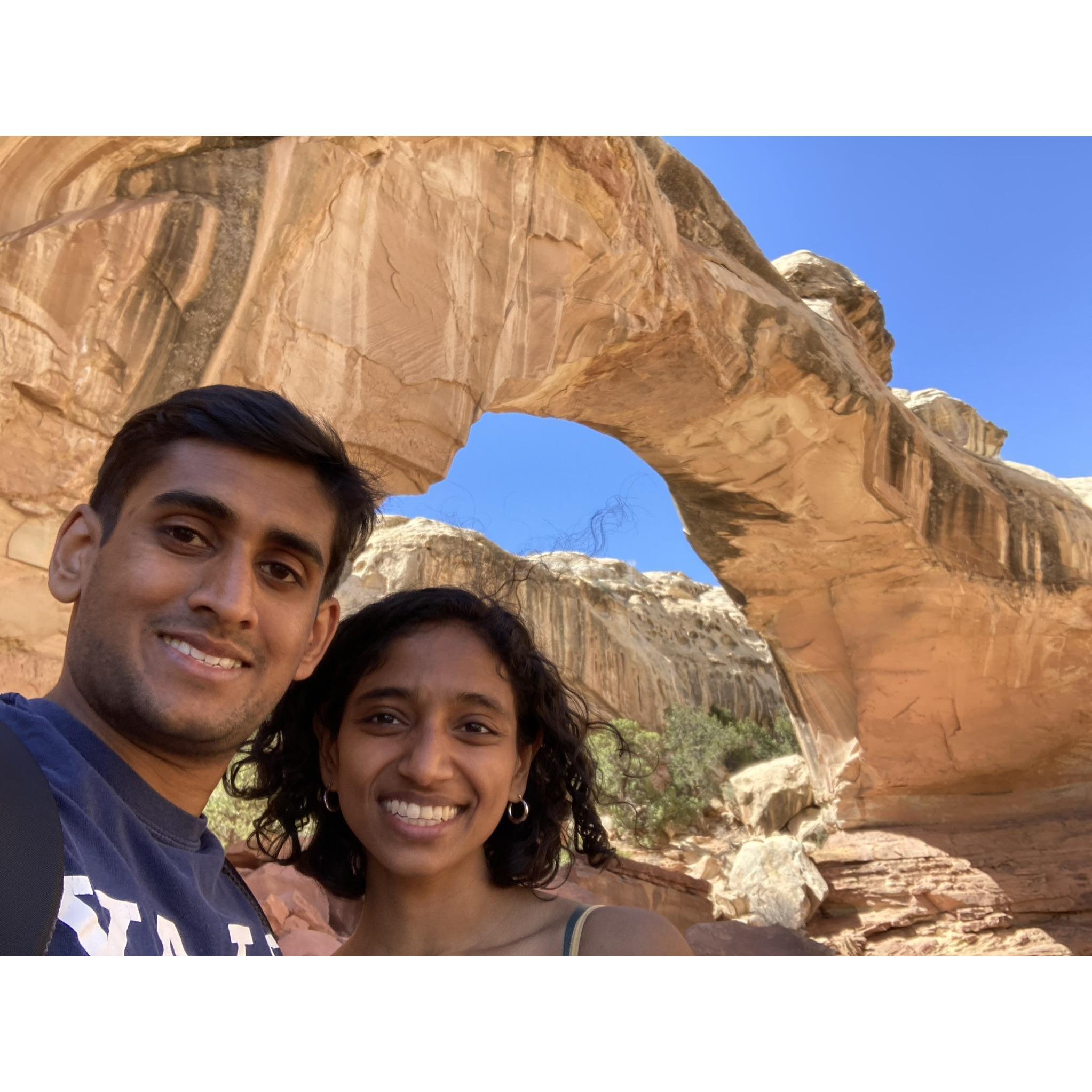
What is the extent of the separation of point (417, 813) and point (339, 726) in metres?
0.26

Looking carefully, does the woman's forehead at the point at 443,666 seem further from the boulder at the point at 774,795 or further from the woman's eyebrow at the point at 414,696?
the boulder at the point at 774,795

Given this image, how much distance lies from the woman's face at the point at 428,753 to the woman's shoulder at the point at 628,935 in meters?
0.23

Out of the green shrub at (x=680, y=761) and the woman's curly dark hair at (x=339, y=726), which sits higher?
the green shrub at (x=680, y=761)

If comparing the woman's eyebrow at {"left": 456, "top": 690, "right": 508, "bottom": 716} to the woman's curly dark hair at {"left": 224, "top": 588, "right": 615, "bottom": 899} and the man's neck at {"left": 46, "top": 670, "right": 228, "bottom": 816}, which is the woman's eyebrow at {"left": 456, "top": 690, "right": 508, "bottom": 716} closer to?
the woman's curly dark hair at {"left": 224, "top": 588, "right": 615, "bottom": 899}

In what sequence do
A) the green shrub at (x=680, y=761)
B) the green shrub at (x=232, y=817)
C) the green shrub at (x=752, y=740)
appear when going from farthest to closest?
the green shrub at (x=752, y=740) → the green shrub at (x=680, y=761) → the green shrub at (x=232, y=817)

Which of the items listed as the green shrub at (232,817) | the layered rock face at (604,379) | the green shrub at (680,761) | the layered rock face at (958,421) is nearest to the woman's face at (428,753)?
the layered rock face at (604,379)

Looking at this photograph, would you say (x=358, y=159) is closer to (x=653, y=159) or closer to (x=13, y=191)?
(x=13, y=191)

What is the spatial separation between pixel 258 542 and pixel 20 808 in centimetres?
45

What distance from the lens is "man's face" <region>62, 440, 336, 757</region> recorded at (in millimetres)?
1076

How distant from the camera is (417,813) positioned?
145cm

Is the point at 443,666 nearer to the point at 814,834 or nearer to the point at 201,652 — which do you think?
the point at 201,652

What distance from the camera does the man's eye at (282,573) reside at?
1194mm

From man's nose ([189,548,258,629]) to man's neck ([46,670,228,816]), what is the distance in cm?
16

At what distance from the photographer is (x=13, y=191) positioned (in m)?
2.65
